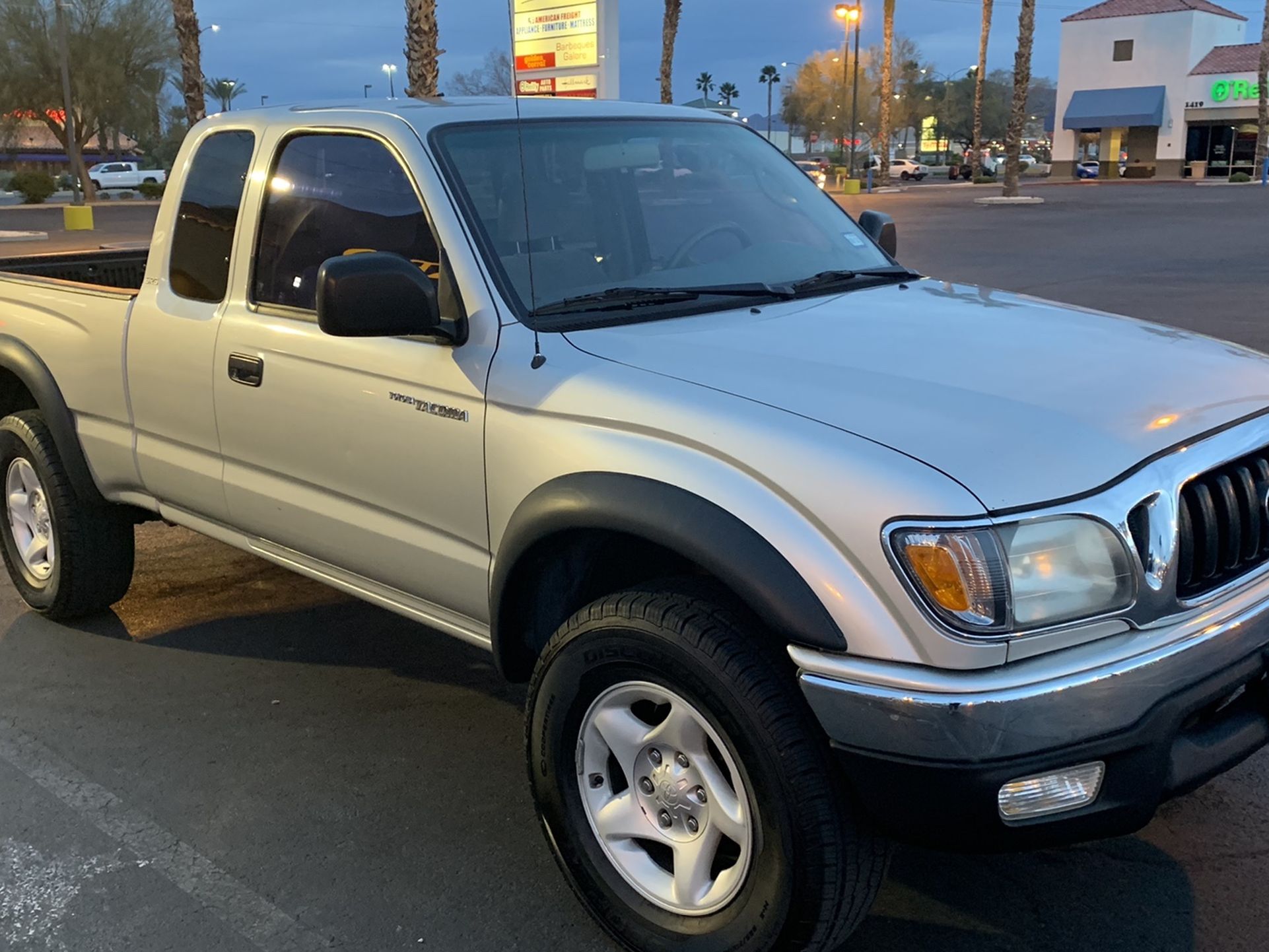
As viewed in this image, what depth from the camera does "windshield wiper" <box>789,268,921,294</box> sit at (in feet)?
11.6

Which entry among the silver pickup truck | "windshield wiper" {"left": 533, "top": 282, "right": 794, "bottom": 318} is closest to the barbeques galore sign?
the silver pickup truck

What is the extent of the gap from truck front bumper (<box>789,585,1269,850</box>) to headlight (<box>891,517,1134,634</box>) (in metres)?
0.08

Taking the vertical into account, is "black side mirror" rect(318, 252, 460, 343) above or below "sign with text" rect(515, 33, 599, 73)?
below

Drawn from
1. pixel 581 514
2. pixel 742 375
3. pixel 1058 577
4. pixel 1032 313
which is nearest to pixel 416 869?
pixel 581 514

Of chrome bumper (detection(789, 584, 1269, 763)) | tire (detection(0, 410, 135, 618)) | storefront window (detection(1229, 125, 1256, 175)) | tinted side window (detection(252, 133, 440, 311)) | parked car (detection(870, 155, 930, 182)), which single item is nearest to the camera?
chrome bumper (detection(789, 584, 1269, 763))

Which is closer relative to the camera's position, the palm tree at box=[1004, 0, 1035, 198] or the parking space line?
the parking space line

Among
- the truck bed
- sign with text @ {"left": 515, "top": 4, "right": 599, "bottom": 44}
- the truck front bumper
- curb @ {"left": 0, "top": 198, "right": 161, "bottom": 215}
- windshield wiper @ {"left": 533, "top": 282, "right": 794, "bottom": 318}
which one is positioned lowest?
curb @ {"left": 0, "top": 198, "right": 161, "bottom": 215}

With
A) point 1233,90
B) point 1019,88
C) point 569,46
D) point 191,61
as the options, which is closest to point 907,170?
point 1233,90

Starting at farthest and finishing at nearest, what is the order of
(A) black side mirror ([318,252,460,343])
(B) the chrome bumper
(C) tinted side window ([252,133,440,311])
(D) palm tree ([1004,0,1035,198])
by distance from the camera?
(D) palm tree ([1004,0,1035,198]), (C) tinted side window ([252,133,440,311]), (A) black side mirror ([318,252,460,343]), (B) the chrome bumper

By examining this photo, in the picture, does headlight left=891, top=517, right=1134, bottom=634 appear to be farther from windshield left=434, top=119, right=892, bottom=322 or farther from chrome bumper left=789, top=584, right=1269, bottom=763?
windshield left=434, top=119, right=892, bottom=322

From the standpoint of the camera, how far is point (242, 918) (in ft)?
9.85

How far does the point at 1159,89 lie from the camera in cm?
5797

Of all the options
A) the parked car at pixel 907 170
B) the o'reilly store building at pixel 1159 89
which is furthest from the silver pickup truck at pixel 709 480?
the parked car at pixel 907 170

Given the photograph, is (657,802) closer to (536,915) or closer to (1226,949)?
(536,915)
